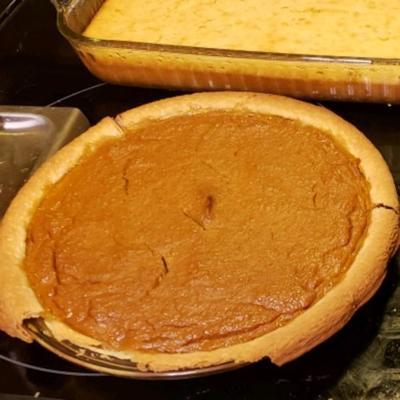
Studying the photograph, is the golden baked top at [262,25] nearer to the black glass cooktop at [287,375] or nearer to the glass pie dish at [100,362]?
the black glass cooktop at [287,375]

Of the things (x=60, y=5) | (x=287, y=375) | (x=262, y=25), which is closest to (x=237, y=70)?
(x=262, y=25)

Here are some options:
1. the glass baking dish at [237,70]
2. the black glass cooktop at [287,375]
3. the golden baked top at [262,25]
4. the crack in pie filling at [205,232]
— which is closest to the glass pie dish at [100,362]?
the crack in pie filling at [205,232]

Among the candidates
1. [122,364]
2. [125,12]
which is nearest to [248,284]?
[122,364]

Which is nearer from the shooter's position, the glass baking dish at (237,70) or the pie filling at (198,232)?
the pie filling at (198,232)

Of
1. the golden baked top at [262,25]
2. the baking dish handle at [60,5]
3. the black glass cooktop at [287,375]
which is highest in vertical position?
the baking dish handle at [60,5]

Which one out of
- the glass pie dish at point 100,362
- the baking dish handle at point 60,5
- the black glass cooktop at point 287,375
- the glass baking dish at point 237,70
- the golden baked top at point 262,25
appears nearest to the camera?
the glass pie dish at point 100,362

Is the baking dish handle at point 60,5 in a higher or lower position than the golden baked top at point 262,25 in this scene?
higher

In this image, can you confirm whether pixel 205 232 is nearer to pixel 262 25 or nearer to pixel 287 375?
pixel 287 375

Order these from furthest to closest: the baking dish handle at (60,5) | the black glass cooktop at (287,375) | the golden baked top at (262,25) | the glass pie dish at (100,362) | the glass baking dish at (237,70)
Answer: the baking dish handle at (60,5) < the golden baked top at (262,25) < the glass baking dish at (237,70) < the black glass cooktop at (287,375) < the glass pie dish at (100,362)
